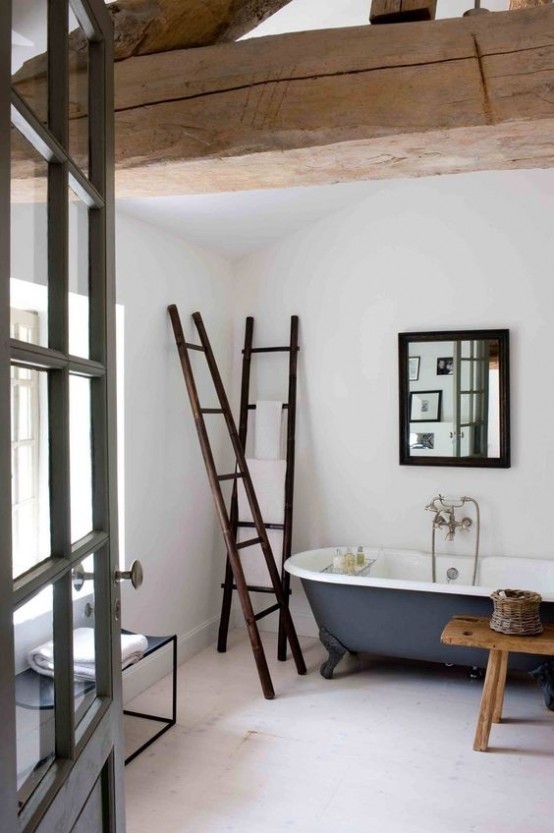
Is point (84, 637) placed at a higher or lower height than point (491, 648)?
higher

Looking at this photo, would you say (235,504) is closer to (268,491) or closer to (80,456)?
(268,491)

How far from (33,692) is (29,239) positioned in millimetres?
707

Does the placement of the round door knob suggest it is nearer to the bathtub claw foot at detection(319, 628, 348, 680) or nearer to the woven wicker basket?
the woven wicker basket

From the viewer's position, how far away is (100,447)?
1.55 meters

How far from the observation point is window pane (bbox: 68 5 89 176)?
1.41 meters

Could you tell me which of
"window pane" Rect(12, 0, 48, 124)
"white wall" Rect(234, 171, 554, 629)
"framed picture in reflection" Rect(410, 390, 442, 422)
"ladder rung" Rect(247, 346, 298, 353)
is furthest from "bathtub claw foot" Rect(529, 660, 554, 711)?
"window pane" Rect(12, 0, 48, 124)

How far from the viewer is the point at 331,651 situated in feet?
13.9

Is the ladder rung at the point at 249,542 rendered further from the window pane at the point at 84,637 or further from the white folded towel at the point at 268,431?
the window pane at the point at 84,637

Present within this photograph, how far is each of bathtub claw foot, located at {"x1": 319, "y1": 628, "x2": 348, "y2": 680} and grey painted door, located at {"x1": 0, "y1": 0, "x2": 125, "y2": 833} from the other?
2.65m

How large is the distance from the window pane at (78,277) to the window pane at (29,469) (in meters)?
0.18

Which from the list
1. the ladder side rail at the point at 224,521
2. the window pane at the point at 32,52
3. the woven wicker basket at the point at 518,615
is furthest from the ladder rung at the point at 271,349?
the window pane at the point at 32,52

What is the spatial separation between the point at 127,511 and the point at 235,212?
5.85 ft

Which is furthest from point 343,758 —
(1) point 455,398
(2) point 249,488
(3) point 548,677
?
(1) point 455,398

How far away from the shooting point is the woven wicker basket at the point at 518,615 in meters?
3.37
